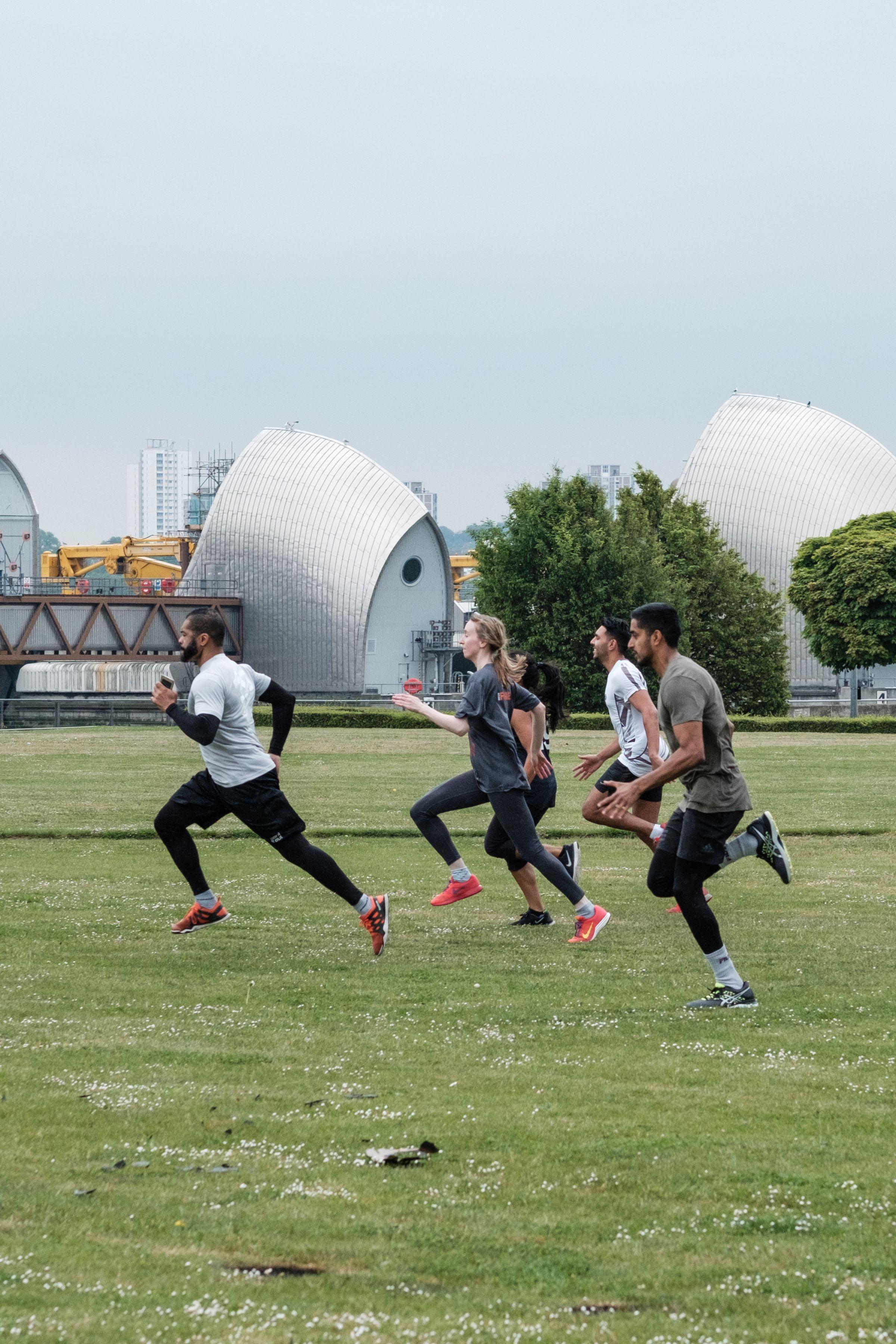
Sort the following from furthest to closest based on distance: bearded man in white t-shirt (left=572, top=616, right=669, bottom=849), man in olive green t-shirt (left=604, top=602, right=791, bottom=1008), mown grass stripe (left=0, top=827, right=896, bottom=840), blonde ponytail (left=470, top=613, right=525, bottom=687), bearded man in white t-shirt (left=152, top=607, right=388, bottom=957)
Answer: mown grass stripe (left=0, top=827, right=896, bottom=840) → bearded man in white t-shirt (left=572, top=616, right=669, bottom=849) → blonde ponytail (left=470, top=613, right=525, bottom=687) → bearded man in white t-shirt (left=152, top=607, right=388, bottom=957) → man in olive green t-shirt (left=604, top=602, right=791, bottom=1008)

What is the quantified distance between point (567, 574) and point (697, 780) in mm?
42619

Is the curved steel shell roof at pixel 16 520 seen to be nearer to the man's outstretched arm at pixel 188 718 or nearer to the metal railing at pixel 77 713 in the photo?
the metal railing at pixel 77 713

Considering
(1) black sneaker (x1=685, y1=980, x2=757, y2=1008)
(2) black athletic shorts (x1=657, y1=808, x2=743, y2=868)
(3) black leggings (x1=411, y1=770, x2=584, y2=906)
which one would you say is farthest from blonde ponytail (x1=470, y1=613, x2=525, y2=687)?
(1) black sneaker (x1=685, y1=980, x2=757, y2=1008)

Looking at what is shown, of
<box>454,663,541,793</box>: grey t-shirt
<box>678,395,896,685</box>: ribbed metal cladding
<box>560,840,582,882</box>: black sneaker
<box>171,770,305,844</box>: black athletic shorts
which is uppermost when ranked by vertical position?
<box>678,395,896,685</box>: ribbed metal cladding

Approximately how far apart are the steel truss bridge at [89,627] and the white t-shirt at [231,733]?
175ft

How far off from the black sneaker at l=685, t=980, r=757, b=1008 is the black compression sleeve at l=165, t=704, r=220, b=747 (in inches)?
120

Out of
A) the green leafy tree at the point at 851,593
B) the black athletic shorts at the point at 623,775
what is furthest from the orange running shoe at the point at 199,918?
the green leafy tree at the point at 851,593

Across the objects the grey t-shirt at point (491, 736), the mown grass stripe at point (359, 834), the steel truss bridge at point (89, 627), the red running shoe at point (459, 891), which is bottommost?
the mown grass stripe at point (359, 834)

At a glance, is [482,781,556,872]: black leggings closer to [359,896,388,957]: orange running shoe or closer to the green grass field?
the green grass field

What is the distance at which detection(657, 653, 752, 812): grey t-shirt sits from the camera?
6.93m

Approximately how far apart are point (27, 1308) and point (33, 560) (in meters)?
75.3

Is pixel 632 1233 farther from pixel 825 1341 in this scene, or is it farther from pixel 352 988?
pixel 352 988

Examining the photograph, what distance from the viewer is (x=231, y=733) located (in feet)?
28.0

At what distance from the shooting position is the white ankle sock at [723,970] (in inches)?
277
